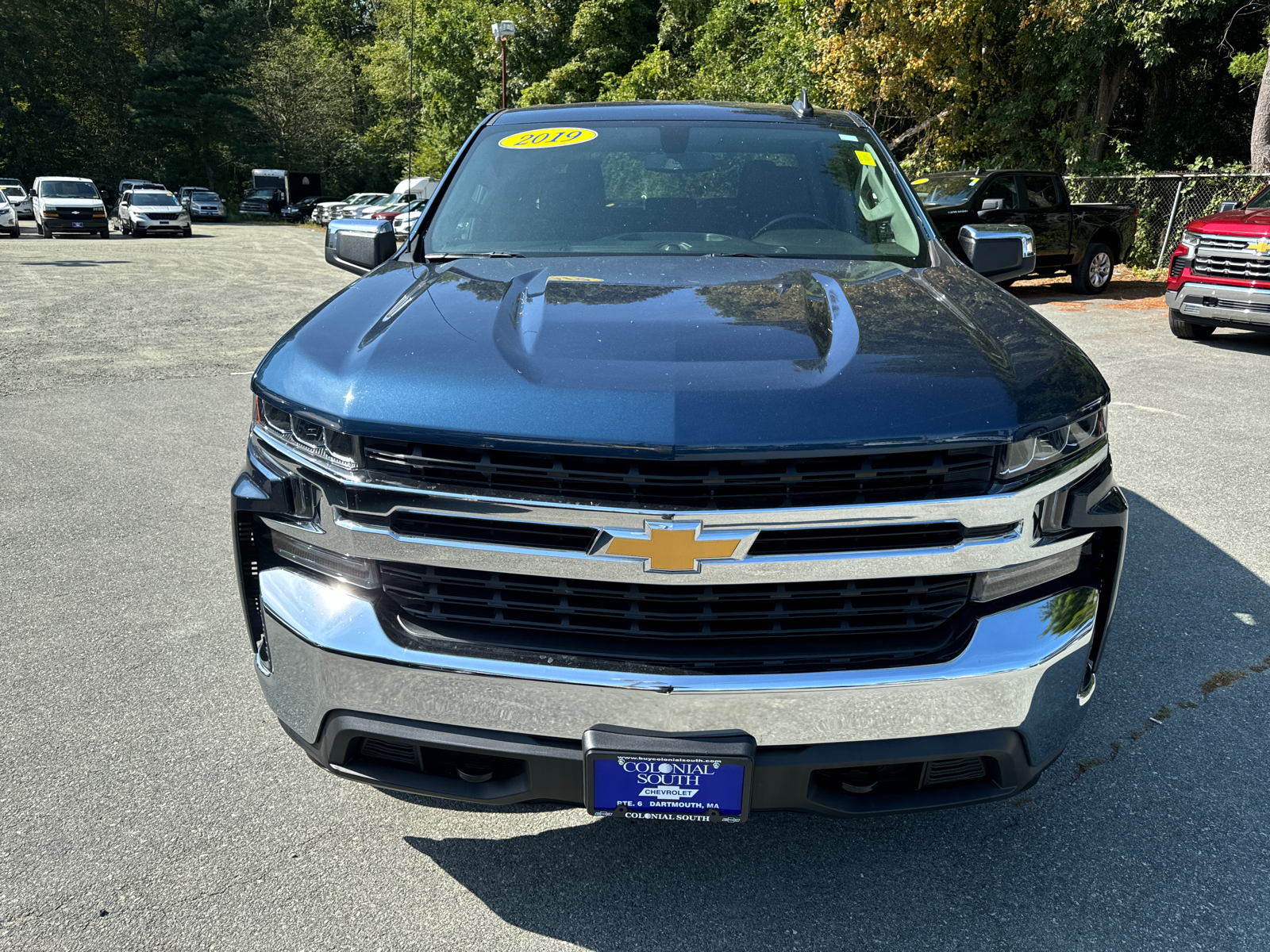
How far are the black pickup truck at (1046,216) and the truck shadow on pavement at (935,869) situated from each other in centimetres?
1083

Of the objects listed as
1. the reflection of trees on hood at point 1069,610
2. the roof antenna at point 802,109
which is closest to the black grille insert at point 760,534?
the reflection of trees on hood at point 1069,610

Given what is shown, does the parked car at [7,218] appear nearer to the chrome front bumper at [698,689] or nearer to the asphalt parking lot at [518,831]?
the asphalt parking lot at [518,831]

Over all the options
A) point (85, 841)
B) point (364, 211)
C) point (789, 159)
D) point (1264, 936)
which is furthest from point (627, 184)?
point (364, 211)

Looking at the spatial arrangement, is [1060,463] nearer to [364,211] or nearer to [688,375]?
[688,375]

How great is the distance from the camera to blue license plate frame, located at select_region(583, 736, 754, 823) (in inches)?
74.7

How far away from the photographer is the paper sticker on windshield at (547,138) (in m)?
3.55

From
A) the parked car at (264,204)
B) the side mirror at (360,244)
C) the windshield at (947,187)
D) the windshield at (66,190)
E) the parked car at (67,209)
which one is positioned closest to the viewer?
the side mirror at (360,244)

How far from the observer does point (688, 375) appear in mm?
1938

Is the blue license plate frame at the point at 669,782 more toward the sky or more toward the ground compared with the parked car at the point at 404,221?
more toward the ground

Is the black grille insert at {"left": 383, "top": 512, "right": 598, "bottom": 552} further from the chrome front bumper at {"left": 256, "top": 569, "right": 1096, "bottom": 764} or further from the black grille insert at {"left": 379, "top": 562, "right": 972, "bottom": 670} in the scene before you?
the chrome front bumper at {"left": 256, "top": 569, "right": 1096, "bottom": 764}

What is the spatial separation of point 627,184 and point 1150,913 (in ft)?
8.57

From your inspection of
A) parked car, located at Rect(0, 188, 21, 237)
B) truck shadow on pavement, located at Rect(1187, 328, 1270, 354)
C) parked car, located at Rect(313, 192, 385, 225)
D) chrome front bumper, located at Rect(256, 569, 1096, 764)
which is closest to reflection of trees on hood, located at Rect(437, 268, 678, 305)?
chrome front bumper, located at Rect(256, 569, 1096, 764)

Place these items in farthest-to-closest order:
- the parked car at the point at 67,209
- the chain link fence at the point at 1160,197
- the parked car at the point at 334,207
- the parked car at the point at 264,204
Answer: the parked car at the point at 264,204 < the parked car at the point at 334,207 < the parked car at the point at 67,209 < the chain link fence at the point at 1160,197

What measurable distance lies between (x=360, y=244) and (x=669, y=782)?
2.43 meters
